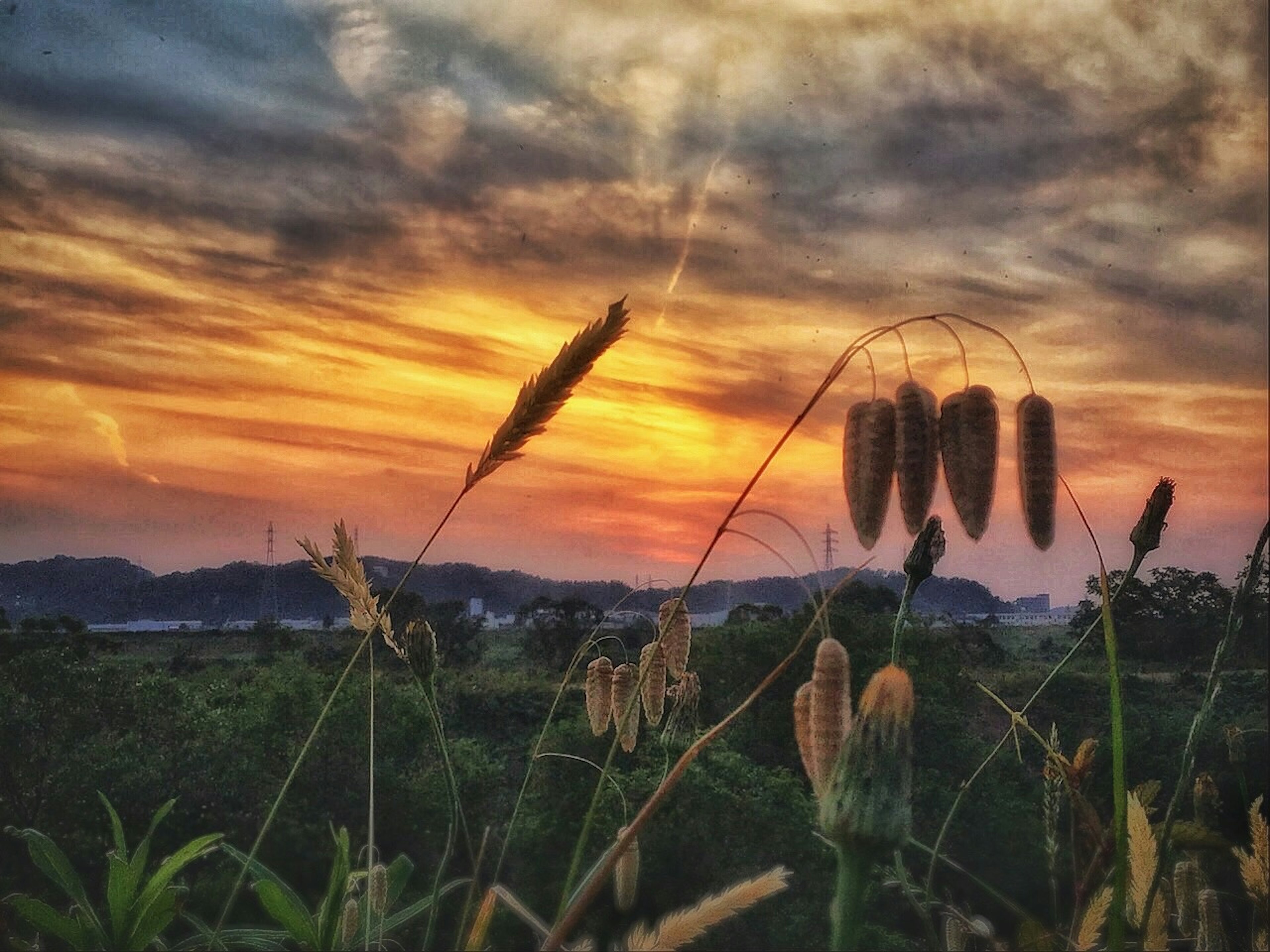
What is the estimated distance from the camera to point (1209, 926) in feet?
3.82

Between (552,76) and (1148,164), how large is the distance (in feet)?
2.93

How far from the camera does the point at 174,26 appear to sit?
1.27 m

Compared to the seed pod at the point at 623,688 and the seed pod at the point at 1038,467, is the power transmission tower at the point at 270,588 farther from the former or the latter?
the seed pod at the point at 1038,467

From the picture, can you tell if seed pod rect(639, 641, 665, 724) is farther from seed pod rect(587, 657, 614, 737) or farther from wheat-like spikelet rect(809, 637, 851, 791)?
wheat-like spikelet rect(809, 637, 851, 791)

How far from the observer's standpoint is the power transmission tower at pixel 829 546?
1590mm

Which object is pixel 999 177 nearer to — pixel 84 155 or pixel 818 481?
pixel 818 481

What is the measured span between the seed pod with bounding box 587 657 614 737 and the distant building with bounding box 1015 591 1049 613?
29.2 inches

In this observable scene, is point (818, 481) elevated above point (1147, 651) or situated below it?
above

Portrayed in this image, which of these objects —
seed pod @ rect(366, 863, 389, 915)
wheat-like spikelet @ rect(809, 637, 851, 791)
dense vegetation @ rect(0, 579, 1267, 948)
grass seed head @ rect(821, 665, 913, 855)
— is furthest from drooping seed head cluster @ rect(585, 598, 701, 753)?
grass seed head @ rect(821, 665, 913, 855)

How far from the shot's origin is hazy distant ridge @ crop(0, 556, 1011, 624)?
1269 millimetres

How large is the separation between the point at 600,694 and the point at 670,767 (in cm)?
29

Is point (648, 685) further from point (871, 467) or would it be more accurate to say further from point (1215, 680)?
point (1215, 680)

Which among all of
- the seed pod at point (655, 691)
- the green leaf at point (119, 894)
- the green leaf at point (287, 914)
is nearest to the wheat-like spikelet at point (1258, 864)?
the seed pod at point (655, 691)

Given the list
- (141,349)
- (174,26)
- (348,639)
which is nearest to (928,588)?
(348,639)
